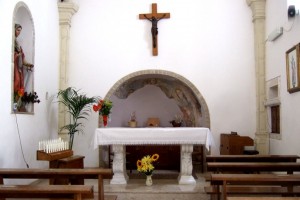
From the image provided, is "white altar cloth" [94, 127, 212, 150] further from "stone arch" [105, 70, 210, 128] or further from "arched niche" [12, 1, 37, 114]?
"stone arch" [105, 70, 210, 128]

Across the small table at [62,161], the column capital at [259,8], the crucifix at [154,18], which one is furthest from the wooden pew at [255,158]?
the column capital at [259,8]

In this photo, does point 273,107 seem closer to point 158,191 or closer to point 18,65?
point 158,191

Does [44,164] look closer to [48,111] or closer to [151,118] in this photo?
[48,111]

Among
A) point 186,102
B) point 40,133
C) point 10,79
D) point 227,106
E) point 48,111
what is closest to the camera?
point 10,79

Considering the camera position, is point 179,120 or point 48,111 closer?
point 48,111

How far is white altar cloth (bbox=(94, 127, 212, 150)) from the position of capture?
619cm

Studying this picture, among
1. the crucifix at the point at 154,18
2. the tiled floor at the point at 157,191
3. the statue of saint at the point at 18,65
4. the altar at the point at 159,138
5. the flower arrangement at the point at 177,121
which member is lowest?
the tiled floor at the point at 157,191

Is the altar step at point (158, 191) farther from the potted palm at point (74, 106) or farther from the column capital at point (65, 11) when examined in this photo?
the column capital at point (65, 11)

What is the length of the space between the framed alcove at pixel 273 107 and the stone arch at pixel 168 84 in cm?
133

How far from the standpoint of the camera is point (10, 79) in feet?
18.5

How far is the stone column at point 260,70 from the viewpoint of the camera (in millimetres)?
7820

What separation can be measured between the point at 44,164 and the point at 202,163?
338 centimetres

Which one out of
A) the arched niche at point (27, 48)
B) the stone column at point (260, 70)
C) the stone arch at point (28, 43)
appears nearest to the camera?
the arched niche at point (27, 48)

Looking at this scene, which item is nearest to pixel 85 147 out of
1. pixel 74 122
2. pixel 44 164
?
pixel 74 122
